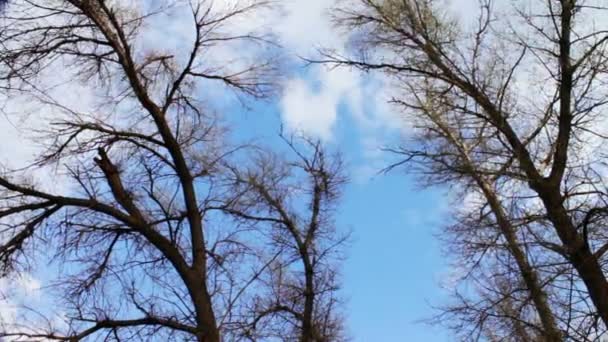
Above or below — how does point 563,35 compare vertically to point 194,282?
above

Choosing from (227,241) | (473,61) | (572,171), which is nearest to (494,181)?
(572,171)

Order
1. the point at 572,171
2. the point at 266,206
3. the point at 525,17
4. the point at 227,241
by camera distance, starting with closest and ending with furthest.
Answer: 1. the point at 572,171
2. the point at 525,17
3. the point at 227,241
4. the point at 266,206

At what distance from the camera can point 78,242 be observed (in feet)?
22.4

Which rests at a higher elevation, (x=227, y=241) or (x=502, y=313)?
(x=227, y=241)

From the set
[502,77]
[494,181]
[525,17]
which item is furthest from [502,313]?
[525,17]

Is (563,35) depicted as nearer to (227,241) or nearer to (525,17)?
(525,17)

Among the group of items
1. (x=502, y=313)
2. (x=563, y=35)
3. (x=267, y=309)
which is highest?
(x=563, y=35)

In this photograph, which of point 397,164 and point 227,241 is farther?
point 227,241

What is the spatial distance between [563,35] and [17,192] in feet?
14.9

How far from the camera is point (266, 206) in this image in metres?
9.43

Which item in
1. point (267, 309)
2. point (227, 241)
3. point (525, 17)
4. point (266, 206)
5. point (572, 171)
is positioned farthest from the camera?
point (266, 206)

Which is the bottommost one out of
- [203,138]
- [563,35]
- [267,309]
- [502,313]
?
[502,313]

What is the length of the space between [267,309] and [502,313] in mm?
2596

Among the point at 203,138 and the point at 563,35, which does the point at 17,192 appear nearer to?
the point at 203,138
